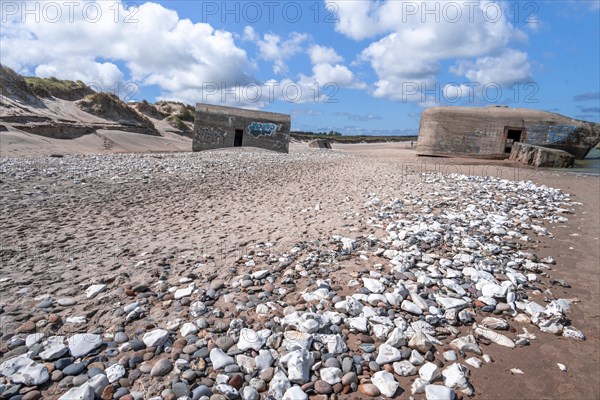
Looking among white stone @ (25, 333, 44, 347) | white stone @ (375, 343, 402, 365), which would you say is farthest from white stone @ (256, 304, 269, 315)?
white stone @ (25, 333, 44, 347)

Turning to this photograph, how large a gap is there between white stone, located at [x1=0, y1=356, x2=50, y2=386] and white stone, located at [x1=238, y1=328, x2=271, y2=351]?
4.39ft

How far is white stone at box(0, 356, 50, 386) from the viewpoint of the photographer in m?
2.40

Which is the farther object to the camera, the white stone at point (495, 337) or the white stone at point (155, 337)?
the white stone at point (495, 337)

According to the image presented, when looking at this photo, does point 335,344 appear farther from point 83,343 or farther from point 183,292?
point 83,343

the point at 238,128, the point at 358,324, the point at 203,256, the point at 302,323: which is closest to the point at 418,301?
the point at 358,324

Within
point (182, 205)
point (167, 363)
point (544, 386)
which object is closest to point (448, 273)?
point (544, 386)

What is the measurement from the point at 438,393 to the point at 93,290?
10.8 ft

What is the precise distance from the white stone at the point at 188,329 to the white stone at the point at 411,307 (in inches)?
76.0

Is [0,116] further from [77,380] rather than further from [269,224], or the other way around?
[77,380]

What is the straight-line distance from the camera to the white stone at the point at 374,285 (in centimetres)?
372

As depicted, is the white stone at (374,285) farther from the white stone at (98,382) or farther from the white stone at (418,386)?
the white stone at (98,382)

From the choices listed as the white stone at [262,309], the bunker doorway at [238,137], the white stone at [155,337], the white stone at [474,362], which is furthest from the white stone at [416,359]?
the bunker doorway at [238,137]

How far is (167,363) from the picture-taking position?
8.47 feet

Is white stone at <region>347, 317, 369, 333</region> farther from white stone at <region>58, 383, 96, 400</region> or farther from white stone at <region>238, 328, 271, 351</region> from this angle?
white stone at <region>58, 383, 96, 400</region>
